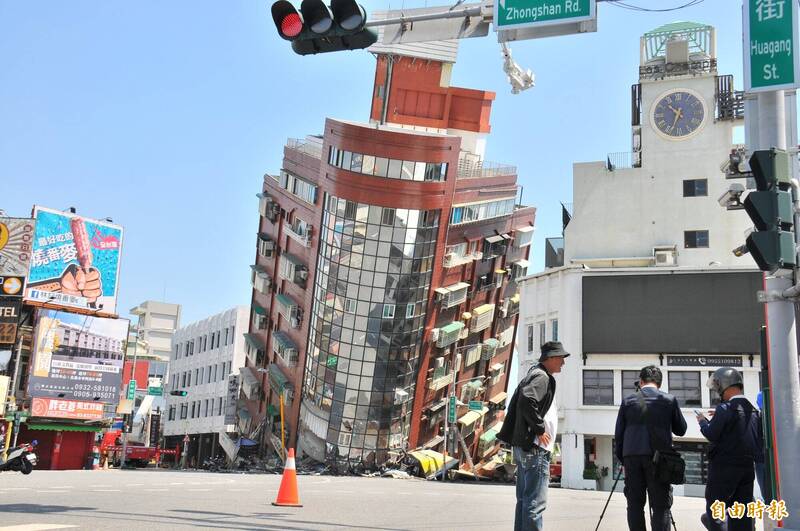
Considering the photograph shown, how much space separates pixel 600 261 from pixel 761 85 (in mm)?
44049

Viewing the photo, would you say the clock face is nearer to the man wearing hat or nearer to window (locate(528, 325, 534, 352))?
window (locate(528, 325, 534, 352))

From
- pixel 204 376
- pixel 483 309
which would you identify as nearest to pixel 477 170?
pixel 483 309

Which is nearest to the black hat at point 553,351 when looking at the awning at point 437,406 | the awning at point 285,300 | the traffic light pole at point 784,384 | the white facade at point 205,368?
the traffic light pole at point 784,384

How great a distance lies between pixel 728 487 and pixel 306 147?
5866 cm

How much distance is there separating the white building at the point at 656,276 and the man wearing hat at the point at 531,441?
38.5 metres

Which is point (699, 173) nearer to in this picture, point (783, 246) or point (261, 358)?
point (261, 358)

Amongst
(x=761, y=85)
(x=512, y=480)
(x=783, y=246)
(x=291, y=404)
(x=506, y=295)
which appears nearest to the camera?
(x=783, y=246)

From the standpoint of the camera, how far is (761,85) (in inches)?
385

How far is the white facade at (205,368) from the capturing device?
85688 millimetres

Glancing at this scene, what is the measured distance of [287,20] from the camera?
31.8 feet

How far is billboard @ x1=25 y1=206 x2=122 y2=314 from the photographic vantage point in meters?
61.9

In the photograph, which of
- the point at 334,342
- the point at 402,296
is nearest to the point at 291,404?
the point at 334,342

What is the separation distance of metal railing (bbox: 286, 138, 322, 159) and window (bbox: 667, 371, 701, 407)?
29.4m

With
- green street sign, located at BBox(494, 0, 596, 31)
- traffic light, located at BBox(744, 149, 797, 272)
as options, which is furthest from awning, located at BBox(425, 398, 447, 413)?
traffic light, located at BBox(744, 149, 797, 272)
